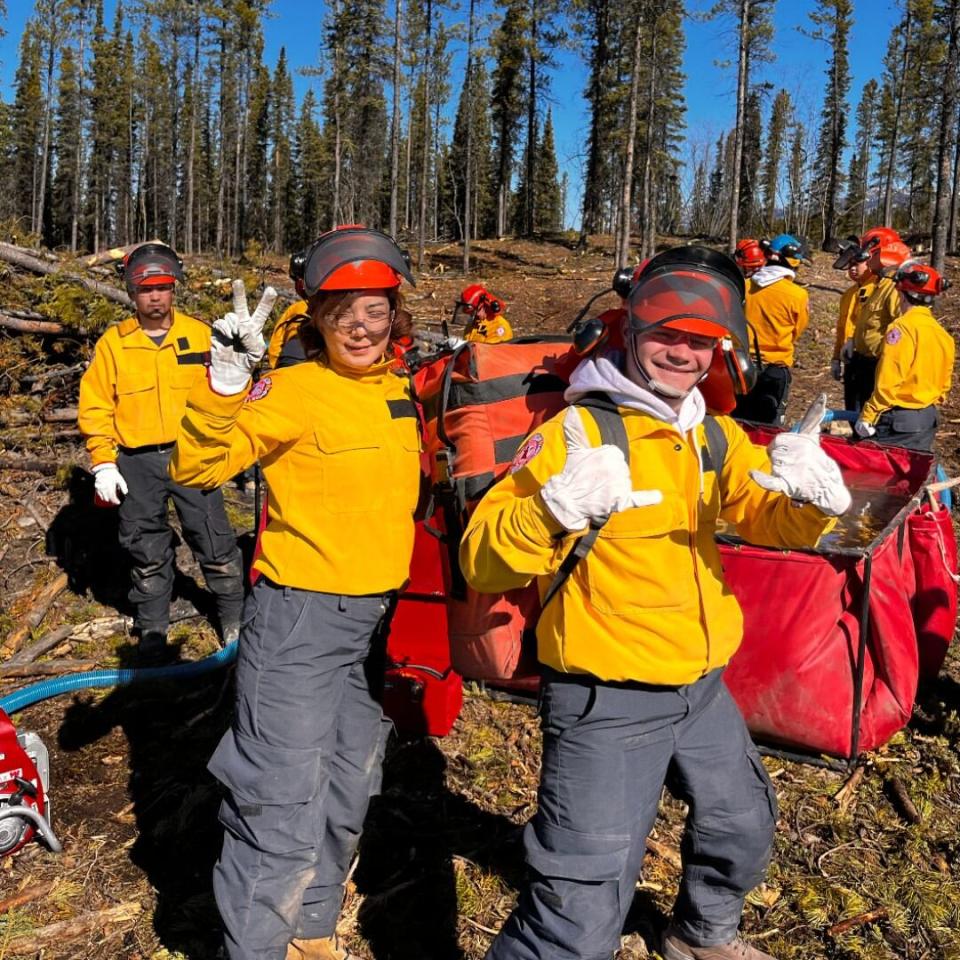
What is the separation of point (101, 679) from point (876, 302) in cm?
632

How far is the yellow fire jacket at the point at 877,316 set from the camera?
652 cm

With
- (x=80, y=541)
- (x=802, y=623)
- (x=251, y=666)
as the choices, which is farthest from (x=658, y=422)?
(x=80, y=541)

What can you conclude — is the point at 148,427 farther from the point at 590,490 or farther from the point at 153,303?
the point at 590,490

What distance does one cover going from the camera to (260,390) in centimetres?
262

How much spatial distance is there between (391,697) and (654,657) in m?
1.77

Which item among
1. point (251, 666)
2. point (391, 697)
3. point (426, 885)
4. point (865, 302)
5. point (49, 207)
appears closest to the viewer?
point (251, 666)

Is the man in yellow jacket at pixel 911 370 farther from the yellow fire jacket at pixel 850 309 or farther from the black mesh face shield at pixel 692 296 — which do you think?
the black mesh face shield at pixel 692 296

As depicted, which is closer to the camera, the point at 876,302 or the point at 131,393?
the point at 131,393

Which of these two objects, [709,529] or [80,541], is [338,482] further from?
[80,541]

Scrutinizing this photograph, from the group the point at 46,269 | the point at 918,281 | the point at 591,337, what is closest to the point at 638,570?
the point at 591,337

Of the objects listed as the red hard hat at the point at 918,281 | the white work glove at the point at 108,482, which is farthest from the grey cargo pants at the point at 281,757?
the red hard hat at the point at 918,281

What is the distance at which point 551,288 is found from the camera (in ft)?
72.7

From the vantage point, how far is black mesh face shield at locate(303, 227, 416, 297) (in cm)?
262

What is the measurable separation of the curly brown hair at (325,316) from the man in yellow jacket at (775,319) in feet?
18.9
